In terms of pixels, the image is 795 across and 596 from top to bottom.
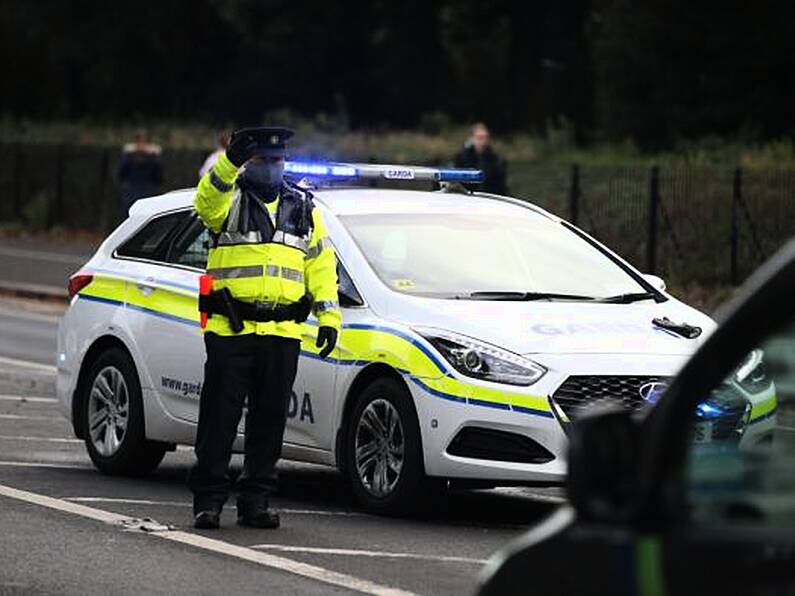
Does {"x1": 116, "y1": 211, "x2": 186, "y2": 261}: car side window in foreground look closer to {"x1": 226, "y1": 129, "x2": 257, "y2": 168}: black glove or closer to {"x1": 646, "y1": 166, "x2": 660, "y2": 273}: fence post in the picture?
{"x1": 226, "y1": 129, "x2": 257, "y2": 168}: black glove

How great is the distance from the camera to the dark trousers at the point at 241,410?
9836 mm

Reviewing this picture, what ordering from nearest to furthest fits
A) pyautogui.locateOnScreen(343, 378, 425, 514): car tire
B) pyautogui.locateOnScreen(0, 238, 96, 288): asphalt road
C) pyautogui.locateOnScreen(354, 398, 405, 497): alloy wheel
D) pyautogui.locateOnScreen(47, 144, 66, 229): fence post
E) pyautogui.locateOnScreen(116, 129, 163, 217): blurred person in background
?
pyautogui.locateOnScreen(343, 378, 425, 514): car tire < pyautogui.locateOnScreen(354, 398, 405, 497): alloy wheel < pyautogui.locateOnScreen(0, 238, 96, 288): asphalt road < pyautogui.locateOnScreen(116, 129, 163, 217): blurred person in background < pyautogui.locateOnScreen(47, 144, 66, 229): fence post

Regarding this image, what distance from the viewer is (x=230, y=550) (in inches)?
365

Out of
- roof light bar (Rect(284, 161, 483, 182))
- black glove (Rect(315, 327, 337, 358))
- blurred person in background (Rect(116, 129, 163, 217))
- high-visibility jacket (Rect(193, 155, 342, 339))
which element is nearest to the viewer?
high-visibility jacket (Rect(193, 155, 342, 339))

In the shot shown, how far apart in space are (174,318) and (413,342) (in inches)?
64.4

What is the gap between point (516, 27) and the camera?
2442 inches

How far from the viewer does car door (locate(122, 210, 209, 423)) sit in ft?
37.2

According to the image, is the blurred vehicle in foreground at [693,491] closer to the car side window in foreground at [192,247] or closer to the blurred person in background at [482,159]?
the car side window in foreground at [192,247]

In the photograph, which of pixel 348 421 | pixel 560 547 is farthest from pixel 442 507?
pixel 560 547

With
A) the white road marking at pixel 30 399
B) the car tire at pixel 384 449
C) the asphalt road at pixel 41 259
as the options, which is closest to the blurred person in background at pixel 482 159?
the asphalt road at pixel 41 259

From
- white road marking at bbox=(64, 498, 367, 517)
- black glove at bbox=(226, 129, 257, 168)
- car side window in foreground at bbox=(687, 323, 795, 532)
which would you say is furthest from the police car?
car side window in foreground at bbox=(687, 323, 795, 532)

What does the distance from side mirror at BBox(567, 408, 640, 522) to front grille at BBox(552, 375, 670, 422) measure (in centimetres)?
598

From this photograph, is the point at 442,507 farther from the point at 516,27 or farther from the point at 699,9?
the point at 516,27

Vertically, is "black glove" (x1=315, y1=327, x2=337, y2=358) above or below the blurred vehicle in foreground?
below
